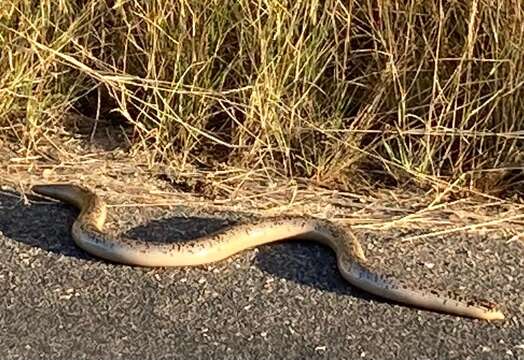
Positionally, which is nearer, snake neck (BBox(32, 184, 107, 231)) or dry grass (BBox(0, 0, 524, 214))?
snake neck (BBox(32, 184, 107, 231))

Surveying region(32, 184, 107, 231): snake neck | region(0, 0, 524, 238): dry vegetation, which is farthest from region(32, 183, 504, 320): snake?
region(0, 0, 524, 238): dry vegetation

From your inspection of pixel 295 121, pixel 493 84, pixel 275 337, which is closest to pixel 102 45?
pixel 295 121

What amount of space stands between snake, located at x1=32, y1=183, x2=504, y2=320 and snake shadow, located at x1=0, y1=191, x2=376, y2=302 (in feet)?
0.13

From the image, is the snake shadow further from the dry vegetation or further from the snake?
the dry vegetation

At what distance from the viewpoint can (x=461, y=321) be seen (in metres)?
4.25

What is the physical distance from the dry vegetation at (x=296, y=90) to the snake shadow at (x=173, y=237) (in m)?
0.33

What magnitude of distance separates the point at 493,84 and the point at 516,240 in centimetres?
82

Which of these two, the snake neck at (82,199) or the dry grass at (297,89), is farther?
the dry grass at (297,89)

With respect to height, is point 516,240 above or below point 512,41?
below

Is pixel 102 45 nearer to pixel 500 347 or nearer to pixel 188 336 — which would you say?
pixel 188 336

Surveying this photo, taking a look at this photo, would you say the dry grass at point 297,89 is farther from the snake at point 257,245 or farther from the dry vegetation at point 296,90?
the snake at point 257,245

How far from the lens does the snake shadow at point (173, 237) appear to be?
4605 mm

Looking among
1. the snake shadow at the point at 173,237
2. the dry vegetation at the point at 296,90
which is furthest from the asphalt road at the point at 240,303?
the dry vegetation at the point at 296,90

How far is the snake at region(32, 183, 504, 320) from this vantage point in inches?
170
